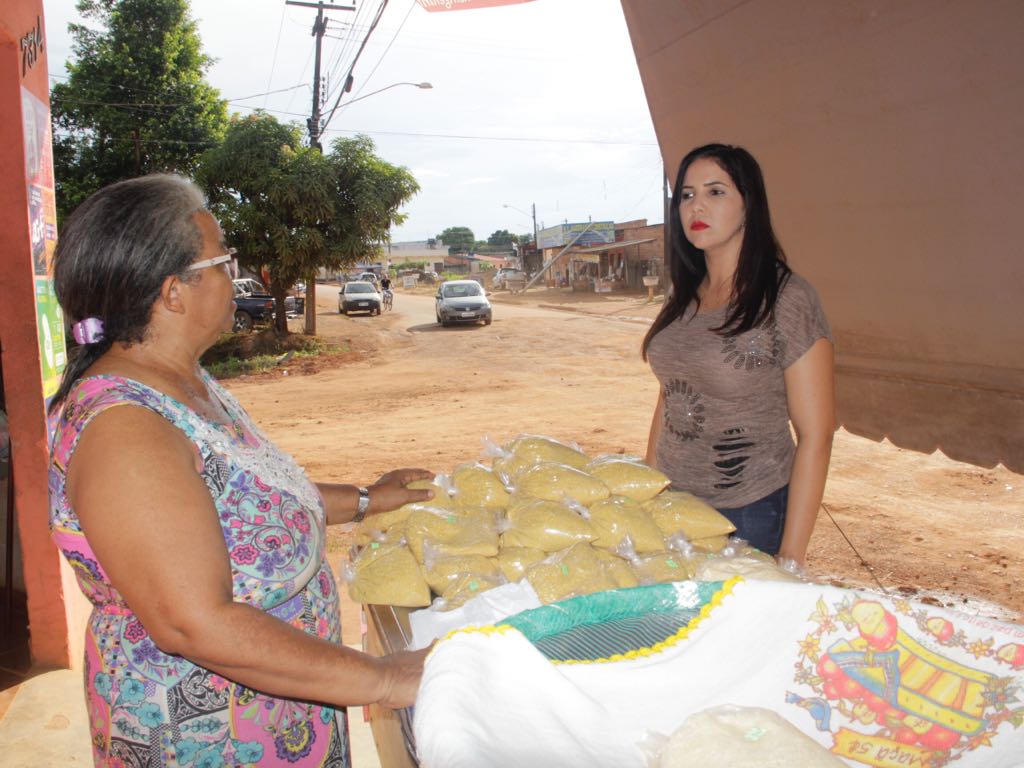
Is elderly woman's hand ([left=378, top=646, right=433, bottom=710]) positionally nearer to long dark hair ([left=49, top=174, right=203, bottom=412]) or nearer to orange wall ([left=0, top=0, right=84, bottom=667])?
long dark hair ([left=49, top=174, right=203, bottom=412])

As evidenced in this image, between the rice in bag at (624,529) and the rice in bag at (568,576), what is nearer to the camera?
the rice in bag at (568,576)

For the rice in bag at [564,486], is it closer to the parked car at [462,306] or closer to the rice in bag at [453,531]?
the rice in bag at [453,531]

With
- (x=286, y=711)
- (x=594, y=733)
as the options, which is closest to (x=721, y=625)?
(x=594, y=733)

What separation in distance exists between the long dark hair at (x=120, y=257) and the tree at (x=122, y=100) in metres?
19.6

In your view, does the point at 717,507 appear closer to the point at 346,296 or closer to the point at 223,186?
the point at 223,186

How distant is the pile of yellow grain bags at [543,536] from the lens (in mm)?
1757

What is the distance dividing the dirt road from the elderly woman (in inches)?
113

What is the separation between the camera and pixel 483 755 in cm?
93

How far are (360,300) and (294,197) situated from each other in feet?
37.5

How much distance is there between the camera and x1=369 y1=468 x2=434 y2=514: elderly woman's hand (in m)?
2.18

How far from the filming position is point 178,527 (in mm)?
1211

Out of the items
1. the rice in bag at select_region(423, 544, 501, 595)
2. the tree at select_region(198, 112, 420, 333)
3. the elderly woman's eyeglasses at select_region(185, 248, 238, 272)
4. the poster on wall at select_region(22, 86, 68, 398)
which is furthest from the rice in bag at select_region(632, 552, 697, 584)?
the tree at select_region(198, 112, 420, 333)

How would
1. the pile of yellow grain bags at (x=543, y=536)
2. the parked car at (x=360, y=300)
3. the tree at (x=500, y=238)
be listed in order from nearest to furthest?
the pile of yellow grain bags at (x=543, y=536)
the parked car at (x=360, y=300)
the tree at (x=500, y=238)

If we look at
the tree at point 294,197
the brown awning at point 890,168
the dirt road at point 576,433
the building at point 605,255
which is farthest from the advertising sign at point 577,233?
the brown awning at point 890,168
